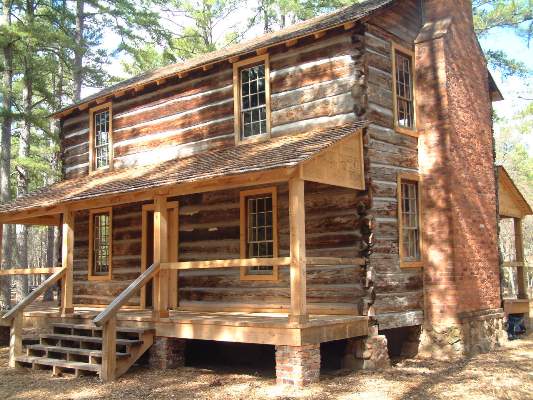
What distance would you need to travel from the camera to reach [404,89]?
13.3 metres

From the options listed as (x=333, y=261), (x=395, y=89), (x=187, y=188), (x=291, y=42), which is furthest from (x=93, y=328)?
(x=395, y=89)

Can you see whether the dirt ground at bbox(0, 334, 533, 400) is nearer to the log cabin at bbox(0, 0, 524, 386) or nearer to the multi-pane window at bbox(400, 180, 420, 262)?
the log cabin at bbox(0, 0, 524, 386)

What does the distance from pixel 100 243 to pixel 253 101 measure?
243 inches

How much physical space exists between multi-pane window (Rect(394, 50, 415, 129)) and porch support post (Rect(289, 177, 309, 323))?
437cm

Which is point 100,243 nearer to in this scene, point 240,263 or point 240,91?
point 240,91

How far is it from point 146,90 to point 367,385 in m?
9.78

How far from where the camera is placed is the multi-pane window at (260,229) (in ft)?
41.8

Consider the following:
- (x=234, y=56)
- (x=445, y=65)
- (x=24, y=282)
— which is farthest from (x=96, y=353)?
(x=24, y=282)

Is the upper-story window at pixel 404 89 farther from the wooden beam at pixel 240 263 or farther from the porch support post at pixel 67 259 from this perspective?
the porch support post at pixel 67 259

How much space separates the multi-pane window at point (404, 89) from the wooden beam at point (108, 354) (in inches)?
285

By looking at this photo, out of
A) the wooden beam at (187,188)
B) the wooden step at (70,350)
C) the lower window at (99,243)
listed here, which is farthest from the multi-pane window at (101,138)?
the wooden step at (70,350)

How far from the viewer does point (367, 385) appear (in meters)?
9.63

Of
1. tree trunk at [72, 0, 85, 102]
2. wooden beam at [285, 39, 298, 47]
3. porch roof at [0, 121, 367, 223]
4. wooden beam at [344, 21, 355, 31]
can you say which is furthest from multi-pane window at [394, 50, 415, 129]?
tree trunk at [72, 0, 85, 102]

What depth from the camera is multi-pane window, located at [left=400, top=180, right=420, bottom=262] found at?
505 inches
